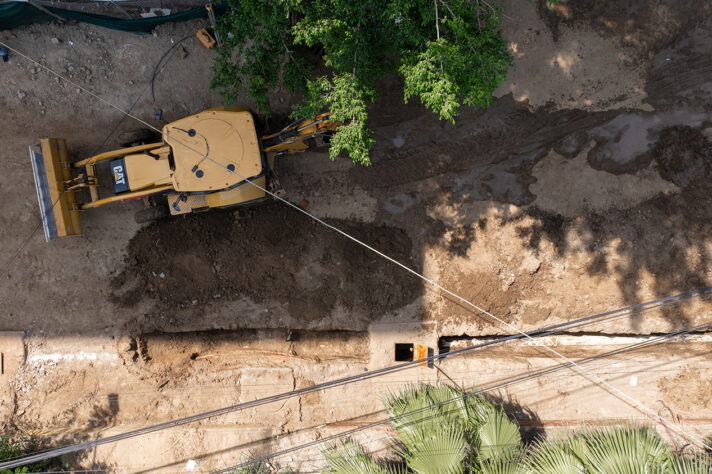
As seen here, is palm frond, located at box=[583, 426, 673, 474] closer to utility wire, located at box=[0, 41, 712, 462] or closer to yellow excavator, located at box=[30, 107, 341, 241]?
utility wire, located at box=[0, 41, 712, 462]

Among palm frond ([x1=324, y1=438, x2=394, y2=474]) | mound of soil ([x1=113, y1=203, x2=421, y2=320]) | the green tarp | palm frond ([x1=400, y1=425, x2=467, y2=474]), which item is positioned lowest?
palm frond ([x1=324, y1=438, x2=394, y2=474])

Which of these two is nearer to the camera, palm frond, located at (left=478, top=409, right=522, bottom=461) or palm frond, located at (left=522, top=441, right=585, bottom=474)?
palm frond, located at (left=522, top=441, right=585, bottom=474)

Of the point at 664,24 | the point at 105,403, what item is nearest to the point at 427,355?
the point at 105,403

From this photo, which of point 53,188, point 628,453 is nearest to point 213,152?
point 53,188

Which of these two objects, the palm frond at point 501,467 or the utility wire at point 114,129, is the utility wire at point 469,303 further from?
the palm frond at point 501,467

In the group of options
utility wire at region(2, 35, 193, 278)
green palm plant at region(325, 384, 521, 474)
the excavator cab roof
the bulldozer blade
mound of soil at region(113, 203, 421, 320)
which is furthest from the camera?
mound of soil at region(113, 203, 421, 320)

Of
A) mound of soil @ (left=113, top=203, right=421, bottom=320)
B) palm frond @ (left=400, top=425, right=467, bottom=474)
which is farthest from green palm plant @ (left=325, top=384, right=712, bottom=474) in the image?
mound of soil @ (left=113, top=203, right=421, bottom=320)

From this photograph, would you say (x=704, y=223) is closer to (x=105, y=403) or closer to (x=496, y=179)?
(x=496, y=179)

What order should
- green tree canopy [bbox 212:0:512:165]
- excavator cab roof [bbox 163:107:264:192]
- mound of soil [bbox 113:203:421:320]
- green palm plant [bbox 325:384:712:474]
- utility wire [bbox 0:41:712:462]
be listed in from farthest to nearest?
1. mound of soil [bbox 113:203:421:320]
2. utility wire [bbox 0:41:712:462]
3. excavator cab roof [bbox 163:107:264:192]
4. green palm plant [bbox 325:384:712:474]
5. green tree canopy [bbox 212:0:512:165]
